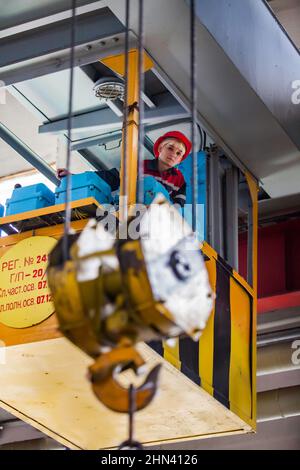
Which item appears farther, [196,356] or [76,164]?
[76,164]

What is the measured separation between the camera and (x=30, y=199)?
7.86 meters

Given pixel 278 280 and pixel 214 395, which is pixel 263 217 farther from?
pixel 214 395

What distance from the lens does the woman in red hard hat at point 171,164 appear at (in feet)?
27.3

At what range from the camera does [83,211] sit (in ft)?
24.6

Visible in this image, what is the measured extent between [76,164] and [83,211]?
2.23m

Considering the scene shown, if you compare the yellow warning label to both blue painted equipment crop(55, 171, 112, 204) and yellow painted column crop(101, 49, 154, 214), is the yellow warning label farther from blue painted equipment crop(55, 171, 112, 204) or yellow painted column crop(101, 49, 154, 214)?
yellow painted column crop(101, 49, 154, 214)

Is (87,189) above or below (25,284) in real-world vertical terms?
above

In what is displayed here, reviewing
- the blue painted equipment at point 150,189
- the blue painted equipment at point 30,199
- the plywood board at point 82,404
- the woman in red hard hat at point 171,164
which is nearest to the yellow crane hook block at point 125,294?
the plywood board at point 82,404

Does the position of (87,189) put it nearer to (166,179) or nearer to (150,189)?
(150,189)

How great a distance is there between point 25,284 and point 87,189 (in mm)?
729

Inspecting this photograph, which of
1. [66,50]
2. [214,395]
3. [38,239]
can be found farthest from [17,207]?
[214,395]

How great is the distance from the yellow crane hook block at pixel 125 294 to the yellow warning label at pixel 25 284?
3319 millimetres

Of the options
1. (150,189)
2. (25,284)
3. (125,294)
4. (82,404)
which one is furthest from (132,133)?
(125,294)

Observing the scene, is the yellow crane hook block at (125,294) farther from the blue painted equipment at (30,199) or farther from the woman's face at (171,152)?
the woman's face at (171,152)
